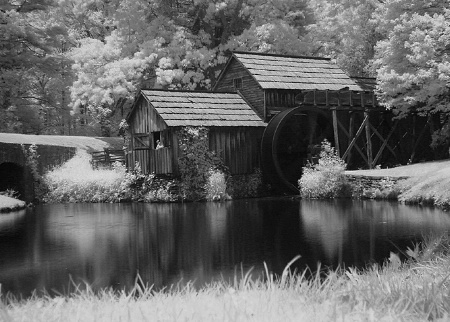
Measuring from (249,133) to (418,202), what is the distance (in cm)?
910

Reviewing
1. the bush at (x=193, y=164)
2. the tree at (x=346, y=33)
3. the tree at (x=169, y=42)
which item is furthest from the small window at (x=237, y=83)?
the tree at (x=346, y=33)

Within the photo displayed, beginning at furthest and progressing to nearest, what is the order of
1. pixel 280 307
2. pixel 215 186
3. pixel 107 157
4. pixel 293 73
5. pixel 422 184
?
pixel 107 157 < pixel 293 73 < pixel 215 186 < pixel 422 184 < pixel 280 307

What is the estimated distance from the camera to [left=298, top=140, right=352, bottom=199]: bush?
2327 centimetres

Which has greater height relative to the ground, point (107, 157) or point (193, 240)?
point (107, 157)

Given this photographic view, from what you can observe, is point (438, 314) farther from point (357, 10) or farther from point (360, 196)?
point (357, 10)

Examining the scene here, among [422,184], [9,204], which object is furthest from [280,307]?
[9,204]

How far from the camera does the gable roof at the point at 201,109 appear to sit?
2461 centimetres

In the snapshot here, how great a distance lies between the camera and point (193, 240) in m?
13.8

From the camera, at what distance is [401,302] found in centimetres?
513

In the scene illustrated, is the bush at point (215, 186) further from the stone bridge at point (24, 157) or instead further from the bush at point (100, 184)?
the stone bridge at point (24, 157)

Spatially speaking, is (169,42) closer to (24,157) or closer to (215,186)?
(24,157)

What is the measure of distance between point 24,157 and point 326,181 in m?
13.6

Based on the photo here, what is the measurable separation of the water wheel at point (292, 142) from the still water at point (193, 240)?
428 cm

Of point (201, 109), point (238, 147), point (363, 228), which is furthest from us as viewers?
point (238, 147)
